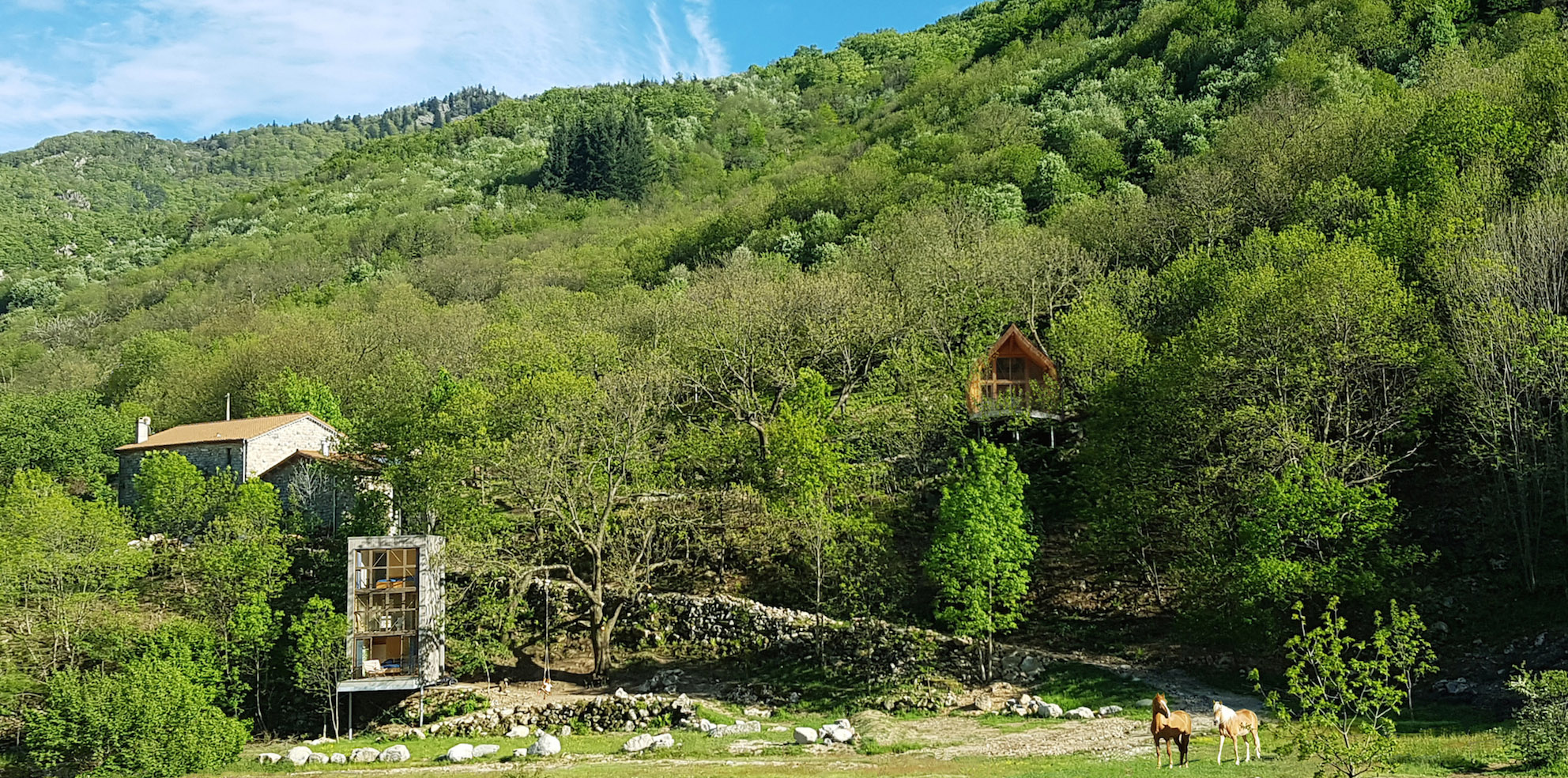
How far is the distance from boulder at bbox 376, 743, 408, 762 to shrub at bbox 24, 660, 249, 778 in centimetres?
546

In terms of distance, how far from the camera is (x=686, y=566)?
154 ft

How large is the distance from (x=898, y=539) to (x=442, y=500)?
18750 millimetres

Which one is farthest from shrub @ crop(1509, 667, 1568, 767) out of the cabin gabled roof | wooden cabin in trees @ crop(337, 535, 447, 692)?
wooden cabin in trees @ crop(337, 535, 447, 692)

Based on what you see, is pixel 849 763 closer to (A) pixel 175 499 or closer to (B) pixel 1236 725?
(B) pixel 1236 725

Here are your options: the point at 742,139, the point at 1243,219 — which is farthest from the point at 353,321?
the point at 742,139

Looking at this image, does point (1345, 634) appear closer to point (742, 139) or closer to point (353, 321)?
point (353, 321)

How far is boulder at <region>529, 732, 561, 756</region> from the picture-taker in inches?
1267

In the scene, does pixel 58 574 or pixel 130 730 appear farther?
pixel 58 574

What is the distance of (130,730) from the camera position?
34188 mm

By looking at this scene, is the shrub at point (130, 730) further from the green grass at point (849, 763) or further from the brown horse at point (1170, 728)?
the brown horse at point (1170, 728)

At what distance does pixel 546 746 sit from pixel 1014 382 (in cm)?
2889

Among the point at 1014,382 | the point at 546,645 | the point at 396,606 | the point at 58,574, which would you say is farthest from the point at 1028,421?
the point at 58,574

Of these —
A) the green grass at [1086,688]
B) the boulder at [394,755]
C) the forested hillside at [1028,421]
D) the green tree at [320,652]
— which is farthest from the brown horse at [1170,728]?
the green tree at [320,652]

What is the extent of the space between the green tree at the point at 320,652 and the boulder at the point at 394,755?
6403 mm
